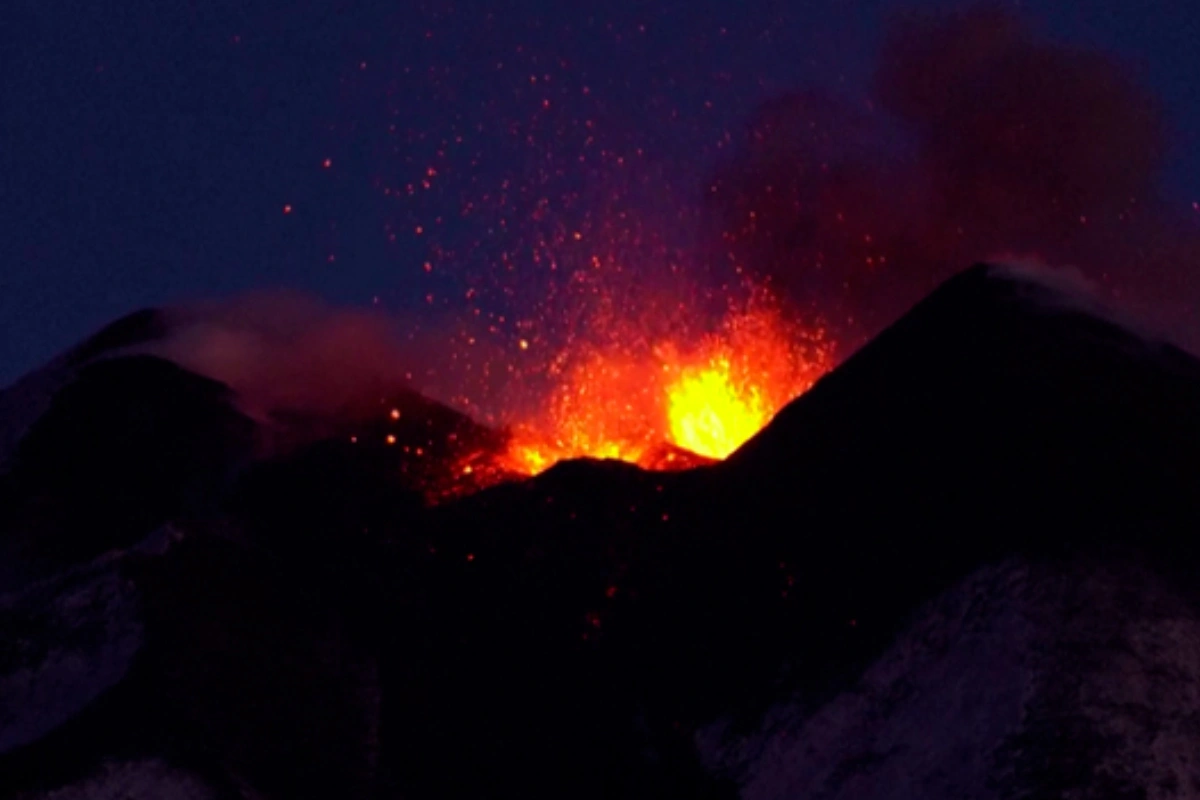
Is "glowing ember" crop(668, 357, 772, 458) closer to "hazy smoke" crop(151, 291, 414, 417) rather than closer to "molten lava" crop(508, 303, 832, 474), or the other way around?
"molten lava" crop(508, 303, 832, 474)

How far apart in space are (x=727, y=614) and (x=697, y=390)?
491cm

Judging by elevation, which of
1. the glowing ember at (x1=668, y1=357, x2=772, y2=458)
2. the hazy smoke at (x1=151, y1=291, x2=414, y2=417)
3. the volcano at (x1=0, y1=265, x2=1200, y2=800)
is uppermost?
the hazy smoke at (x1=151, y1=291, x2=414, y2=417)

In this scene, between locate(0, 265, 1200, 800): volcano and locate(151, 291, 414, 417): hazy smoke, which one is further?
locate(151, 291, 414, 417): hazy smoke

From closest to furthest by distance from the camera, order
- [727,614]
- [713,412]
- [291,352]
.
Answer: [727,614]
[291,352]
[713,412]

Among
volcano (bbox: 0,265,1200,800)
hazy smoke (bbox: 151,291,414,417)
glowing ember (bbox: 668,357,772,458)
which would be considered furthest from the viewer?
glowing ember (bbox: 668,357,772,458)

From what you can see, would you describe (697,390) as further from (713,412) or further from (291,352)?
(291,352)

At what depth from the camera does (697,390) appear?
30.1 ft

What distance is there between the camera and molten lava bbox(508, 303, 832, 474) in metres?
8.27

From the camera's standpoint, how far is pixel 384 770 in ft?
16.2

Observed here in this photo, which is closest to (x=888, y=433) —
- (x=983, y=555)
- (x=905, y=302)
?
(x=983, y=555)

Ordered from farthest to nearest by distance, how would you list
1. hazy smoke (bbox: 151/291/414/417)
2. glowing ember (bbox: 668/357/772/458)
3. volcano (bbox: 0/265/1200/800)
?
1. glowing ember (bbox: 668/357/772/458)
2. hazy smoke (bbox: 151/291/414/417)
3. volcano (bbox: 0/265/1200/800)

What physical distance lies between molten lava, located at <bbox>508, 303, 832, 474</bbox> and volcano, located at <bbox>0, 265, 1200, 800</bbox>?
1934 mm

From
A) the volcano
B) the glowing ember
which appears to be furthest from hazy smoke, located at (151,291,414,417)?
the glowing ember

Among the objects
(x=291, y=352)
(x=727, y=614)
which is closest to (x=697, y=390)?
(x=291, y=352)
